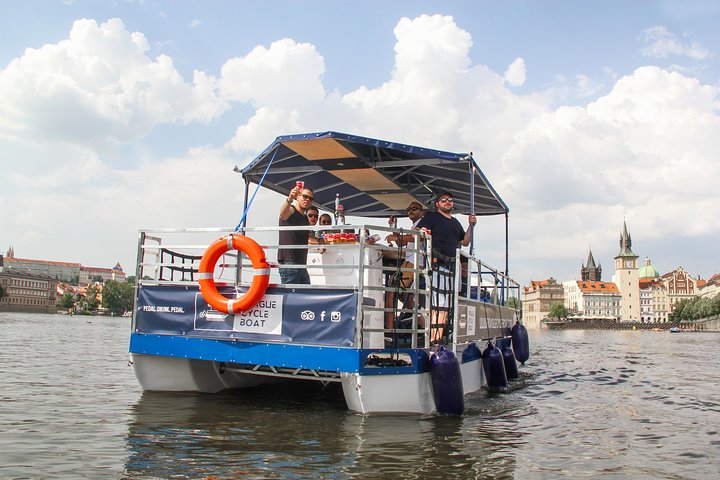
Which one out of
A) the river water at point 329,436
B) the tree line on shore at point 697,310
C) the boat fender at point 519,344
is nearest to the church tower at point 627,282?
the tree line on shore at point 697,310

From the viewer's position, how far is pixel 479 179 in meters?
12.8

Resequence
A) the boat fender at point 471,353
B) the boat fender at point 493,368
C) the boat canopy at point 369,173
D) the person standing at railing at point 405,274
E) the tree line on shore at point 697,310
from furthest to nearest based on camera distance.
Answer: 1. the tree line on shore at point 697,310
2. the boat fender at point 493,368
3. the boat canopy at point 369,173
4. the boat fender at point 471,353
5. the person standing at railing at point 405,274

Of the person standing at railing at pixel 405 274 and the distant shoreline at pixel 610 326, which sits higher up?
the person standing at railing at pixel 405 274

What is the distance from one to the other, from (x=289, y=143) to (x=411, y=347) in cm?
438

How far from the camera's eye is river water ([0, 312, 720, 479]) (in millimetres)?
5531

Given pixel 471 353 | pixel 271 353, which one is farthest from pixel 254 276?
pixel 471 353

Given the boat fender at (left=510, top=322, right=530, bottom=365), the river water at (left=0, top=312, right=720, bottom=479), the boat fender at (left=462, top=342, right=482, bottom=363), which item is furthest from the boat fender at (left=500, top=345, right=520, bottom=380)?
the boat fender at (left=462, top=342, right=482, bottom=363)

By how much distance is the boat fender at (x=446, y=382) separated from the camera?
25.9ft

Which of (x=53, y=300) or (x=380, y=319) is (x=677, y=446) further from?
(x=53, y=300)

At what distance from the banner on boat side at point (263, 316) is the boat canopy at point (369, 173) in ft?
7.85

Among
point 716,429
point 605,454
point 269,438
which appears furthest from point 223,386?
point 716,429

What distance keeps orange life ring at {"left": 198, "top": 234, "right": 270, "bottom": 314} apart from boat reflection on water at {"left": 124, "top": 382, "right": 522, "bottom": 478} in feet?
4.79

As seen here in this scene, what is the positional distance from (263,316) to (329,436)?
6.82ft

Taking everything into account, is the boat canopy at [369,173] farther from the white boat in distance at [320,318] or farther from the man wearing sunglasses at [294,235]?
the man wearing sunglasses at [294,235]
